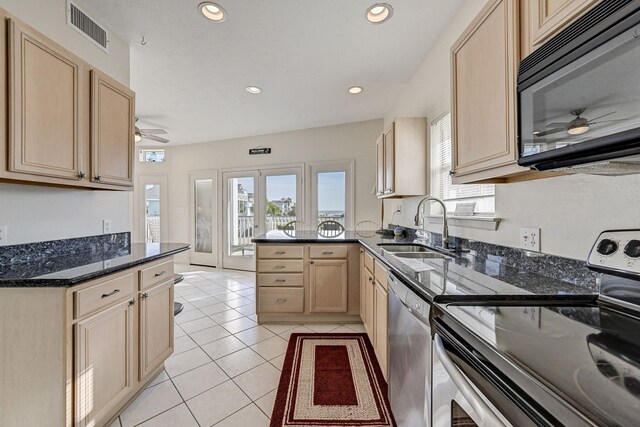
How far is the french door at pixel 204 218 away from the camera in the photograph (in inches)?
219

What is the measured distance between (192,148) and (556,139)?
613 centimetres

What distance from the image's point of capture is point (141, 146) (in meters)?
5.84

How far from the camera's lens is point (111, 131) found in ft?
6.31

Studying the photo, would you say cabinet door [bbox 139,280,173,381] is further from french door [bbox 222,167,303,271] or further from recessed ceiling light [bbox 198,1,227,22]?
french door [bbox 222,167,303,271]

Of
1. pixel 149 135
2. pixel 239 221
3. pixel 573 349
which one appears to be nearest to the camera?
pixel 573 349

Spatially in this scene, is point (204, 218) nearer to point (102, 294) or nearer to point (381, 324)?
point (102, 294)

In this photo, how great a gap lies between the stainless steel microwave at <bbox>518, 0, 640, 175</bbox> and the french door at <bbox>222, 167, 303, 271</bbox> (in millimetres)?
4124

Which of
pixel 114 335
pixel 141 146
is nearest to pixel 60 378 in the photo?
pixel 114 335

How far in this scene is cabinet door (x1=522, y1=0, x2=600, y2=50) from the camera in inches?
32.2

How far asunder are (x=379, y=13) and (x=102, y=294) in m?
2.53

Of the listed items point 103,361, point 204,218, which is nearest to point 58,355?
point 103,361

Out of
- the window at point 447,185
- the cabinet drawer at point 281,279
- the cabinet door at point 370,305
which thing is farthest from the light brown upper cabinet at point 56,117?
the window at point 447,185

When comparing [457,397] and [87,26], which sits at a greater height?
[87,26]

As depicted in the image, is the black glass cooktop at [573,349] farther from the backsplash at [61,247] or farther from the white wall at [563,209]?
the backsplash at [61,247]
